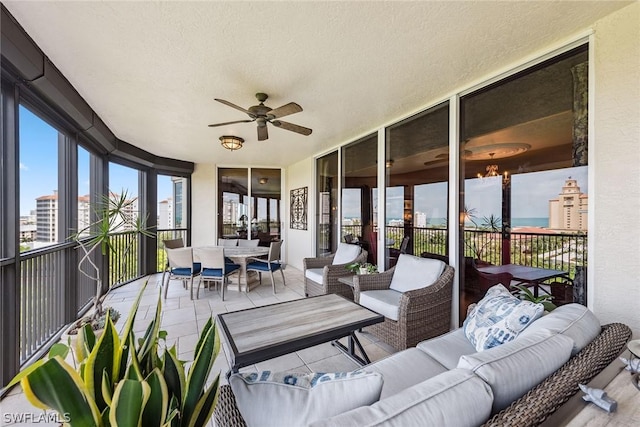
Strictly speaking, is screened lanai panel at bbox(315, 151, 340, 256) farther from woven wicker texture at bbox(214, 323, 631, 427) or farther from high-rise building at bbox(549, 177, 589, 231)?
woven wicker texture at bbox(214, 323, 631, 427)

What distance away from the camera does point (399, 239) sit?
371cm

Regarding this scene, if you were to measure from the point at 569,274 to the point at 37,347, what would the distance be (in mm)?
4767

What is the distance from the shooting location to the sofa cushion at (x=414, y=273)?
275 centimetres

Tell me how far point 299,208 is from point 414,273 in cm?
399

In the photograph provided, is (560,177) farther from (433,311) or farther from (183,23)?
(183,23)

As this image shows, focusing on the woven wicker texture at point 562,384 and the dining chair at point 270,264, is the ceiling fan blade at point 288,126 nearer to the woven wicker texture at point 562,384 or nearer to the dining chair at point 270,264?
the dining chair at point 270,264

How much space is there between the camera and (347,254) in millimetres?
4016

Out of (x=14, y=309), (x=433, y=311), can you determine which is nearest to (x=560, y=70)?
(x=433, y=311)

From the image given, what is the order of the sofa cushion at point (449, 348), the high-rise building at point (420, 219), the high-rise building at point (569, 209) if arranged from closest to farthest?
the sofa cushion at point (449, 348) < the high-rise building at point (569, 209) < the high-rise building at point (420, 219)

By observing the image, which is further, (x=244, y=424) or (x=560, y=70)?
(x=560, y=70)

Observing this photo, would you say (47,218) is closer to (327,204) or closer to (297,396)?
(297,396)

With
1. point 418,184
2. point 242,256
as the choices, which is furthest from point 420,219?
point 242,256

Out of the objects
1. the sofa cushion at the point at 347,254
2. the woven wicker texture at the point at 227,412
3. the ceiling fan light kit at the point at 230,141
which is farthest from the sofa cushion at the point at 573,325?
the ceiling fan light kit at the point at 230,141

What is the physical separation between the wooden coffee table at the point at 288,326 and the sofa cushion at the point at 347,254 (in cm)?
154
